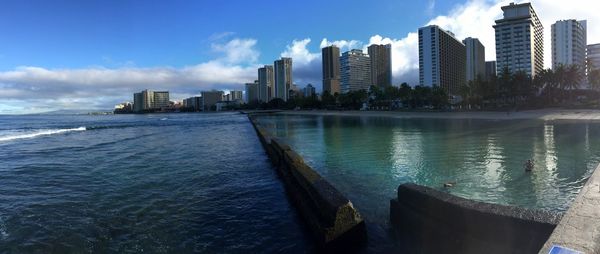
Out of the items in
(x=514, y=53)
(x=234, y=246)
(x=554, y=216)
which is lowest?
(x=234, y=246)

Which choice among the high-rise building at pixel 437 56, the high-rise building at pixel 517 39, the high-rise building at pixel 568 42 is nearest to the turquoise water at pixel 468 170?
the high-rise building at pixel 517 39

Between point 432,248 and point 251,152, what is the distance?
58.1 ft

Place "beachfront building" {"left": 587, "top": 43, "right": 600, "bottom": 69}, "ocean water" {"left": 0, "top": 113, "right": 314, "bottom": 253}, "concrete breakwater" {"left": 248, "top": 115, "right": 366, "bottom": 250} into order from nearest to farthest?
"concrete breakwater" {"left": 248, "top": 115, "right": 366, "bottom": 250} < "ocean water" {"left": 0, "top": 113, "right": 314, "bottom": 253} < "beachfront building" {"left": 587, "top": 43, "right": 600, "bottom": 69}

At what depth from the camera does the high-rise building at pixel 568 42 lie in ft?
378

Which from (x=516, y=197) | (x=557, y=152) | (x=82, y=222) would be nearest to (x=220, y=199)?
(x=82, y=222)

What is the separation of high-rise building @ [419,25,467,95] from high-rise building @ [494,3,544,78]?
2583 cm

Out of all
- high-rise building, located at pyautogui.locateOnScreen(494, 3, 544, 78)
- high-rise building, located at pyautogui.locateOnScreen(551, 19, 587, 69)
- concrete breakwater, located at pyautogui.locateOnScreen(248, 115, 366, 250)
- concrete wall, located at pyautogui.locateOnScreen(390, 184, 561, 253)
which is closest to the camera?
concrete wall, located at pyautogui.locateOnScreen(390, 184, 561, 253)

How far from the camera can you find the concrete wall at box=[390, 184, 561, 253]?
15.5 feet

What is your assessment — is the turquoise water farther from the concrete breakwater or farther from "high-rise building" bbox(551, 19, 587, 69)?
"high-rise building" bbox(551, 19, 587, 69)

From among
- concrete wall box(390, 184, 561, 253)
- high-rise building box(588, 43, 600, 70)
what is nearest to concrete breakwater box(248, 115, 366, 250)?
concrete wall box(390, 184, 561, 253)

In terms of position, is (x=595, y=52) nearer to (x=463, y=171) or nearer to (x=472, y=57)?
(x=472, y=57)

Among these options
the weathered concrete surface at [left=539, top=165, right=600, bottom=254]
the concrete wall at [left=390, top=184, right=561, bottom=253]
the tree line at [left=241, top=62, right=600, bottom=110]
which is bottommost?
the concrete wall at [left=390, top=184, right=561, bottom=253]

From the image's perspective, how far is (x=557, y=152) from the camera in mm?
17312

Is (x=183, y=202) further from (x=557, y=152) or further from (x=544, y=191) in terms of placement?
(x=557, y=152)
